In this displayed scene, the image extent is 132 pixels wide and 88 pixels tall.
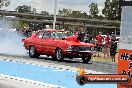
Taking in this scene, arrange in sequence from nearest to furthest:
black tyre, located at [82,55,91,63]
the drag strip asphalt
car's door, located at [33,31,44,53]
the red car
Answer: the drag strip asphalt, the red car, black tyre, located at [82,55,91,63], car's door, located at [33,31,44,53]

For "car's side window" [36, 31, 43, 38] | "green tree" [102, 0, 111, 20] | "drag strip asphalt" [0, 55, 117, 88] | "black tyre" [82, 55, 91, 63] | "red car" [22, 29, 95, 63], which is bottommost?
"black tyre" [82, 55, 91, 63]

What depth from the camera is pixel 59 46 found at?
2088 centimetres

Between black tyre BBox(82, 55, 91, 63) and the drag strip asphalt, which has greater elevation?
the drag strip asphalt

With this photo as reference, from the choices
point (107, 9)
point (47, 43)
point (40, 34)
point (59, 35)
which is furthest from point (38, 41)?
point (107, 9)

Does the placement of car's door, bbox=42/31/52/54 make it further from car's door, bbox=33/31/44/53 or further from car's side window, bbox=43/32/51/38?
car's door, bbox=33/31/44/53

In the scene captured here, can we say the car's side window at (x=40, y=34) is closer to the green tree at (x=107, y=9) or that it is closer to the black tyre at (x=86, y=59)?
the black tyre at (x=86, y=59)

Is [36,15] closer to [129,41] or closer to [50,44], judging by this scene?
[50,44]

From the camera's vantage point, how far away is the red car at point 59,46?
67.8 ft

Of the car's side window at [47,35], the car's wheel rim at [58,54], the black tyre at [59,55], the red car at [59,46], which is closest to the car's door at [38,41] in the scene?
the red car at [59,46]

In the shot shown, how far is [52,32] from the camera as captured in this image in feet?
72.0

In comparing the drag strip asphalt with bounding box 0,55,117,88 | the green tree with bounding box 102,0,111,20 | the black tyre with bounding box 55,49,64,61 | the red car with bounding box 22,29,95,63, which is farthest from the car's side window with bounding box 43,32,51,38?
the green tree with bounding box 102,0,111,20

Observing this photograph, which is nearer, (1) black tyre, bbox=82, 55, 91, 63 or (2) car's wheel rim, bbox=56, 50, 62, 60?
Result: (2) car's wheel rim, bbox=56, 50, 62, 60

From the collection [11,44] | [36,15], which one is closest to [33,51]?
[11,44]

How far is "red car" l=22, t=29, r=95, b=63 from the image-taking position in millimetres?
20656
